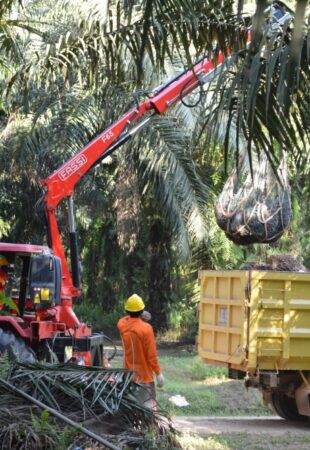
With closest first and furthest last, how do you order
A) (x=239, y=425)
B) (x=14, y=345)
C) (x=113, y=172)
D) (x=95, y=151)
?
(x=14, y=345) → (x=239, y=425) → (x=95, y=151) → (x=113, y=172)

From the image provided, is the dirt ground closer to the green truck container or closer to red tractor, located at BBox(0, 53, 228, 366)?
the green truck container

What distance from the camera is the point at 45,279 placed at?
12.0 m

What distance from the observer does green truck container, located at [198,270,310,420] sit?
1263 centimetres

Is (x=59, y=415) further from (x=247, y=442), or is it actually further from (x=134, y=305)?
(x=247, y=442)

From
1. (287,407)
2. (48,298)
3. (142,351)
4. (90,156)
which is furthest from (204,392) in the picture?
(142,351)

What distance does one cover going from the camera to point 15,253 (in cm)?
1205

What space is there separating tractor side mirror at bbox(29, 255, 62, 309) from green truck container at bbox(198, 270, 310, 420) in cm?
260

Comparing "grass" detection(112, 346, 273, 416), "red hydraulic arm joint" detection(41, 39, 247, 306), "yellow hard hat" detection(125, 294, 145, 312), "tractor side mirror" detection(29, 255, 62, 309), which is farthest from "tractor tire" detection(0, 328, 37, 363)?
"grass" detection(112, 346, 273, 416)

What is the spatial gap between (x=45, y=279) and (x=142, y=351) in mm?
2182

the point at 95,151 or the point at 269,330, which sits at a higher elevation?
the point at 95,151

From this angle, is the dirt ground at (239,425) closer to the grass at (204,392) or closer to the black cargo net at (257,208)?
the grass at (204,392)

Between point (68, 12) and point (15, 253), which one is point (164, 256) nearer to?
point (68, 12)

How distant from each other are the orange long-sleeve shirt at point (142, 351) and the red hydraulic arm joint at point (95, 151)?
3353mm

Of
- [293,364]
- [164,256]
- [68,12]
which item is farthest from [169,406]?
[164,256]
